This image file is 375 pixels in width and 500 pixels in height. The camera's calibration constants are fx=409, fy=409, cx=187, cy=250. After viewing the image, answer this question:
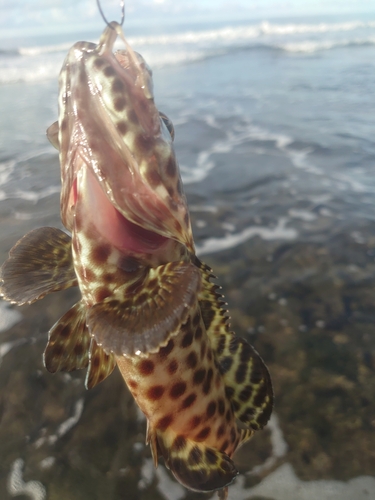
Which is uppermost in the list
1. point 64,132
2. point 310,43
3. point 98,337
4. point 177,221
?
point 64,132

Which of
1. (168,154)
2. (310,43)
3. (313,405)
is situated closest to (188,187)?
(313,405)

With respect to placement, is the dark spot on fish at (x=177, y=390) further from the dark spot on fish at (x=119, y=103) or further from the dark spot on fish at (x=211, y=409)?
the dark spot on fish at (x=119, y=103)

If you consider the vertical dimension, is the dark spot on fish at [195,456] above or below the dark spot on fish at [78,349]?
below

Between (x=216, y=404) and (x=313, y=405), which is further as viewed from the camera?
(x=313, y=405)

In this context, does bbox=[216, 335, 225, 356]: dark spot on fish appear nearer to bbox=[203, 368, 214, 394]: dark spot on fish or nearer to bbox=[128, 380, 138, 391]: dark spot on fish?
bbox=[203, 368, 214, 394]: dark spot on fish

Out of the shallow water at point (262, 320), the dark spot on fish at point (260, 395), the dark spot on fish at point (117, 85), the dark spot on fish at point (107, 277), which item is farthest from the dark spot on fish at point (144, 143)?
the shallow water at point (262, 320)

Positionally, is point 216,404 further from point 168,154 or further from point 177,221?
point 168,154
